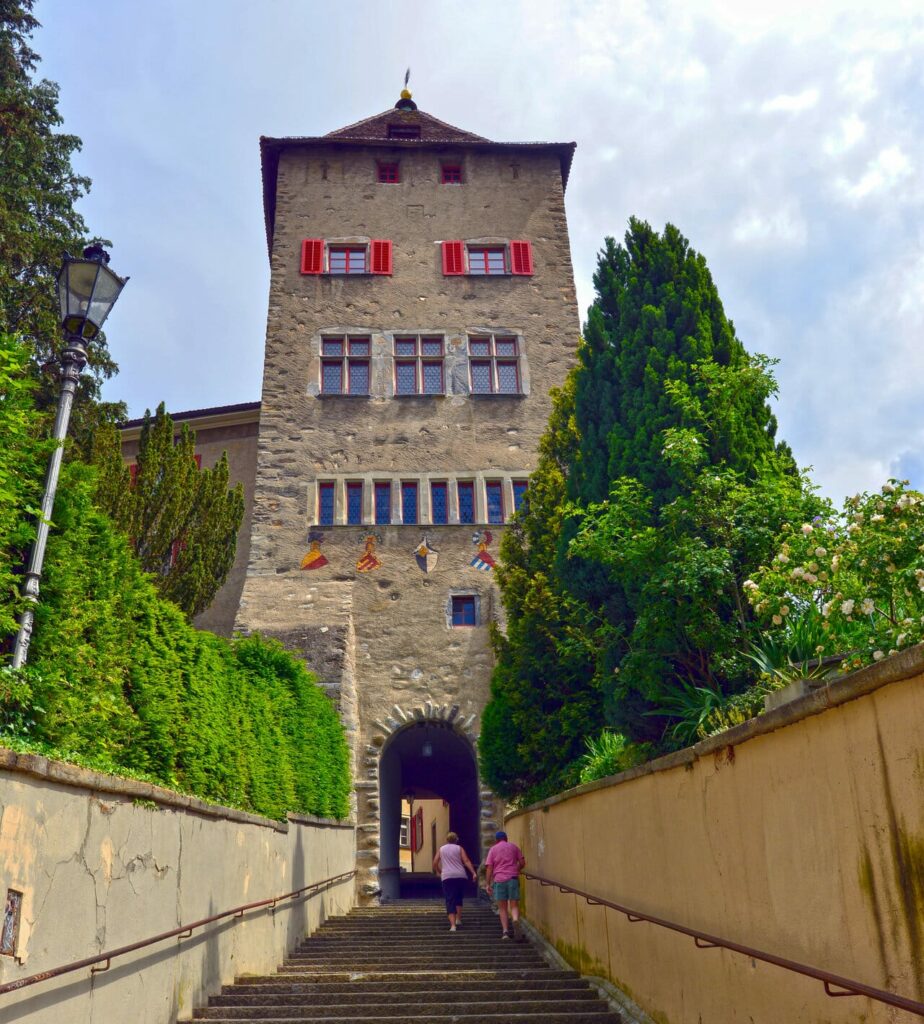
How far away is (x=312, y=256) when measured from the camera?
2077 cm

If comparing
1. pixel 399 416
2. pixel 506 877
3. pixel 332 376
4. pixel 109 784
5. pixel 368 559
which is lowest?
pixel 506 877

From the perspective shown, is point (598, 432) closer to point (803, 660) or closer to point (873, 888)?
point (803, 660)

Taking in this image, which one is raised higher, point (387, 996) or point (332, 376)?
point (332, 376)

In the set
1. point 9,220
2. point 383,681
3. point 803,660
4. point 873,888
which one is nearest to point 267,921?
point 803,660

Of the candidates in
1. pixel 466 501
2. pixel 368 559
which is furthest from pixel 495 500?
pixel 368 559

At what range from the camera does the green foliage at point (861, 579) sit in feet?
14.7

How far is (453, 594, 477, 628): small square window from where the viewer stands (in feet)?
57.4

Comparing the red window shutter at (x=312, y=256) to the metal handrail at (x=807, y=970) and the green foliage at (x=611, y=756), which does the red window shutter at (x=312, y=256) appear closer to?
the green foliage at (x=611, y=756)

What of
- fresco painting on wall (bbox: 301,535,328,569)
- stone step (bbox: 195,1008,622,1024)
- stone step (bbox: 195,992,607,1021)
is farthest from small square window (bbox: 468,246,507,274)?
stone step (bbox: 195,1008,622,1024)

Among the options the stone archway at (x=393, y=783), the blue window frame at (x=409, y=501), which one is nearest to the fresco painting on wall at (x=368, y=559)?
the blue window frame at (x=409, y=501)

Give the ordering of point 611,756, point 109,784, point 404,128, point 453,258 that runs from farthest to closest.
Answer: point 404,128 < point 453,258 < point 611,756 < point 109,784

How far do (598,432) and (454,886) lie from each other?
5947mm

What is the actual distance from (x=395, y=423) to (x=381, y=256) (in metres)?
4.40

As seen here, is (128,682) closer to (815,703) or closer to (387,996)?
(387,996)
